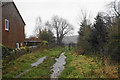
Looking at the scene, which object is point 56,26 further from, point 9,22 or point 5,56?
point 5,56

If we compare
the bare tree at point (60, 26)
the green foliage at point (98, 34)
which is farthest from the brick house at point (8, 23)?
the bare tree at point (60, 26)

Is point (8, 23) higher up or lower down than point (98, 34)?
higher up

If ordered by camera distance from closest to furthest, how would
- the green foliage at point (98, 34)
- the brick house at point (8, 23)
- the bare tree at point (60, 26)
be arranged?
the brick house at point (8, 23), the green foliage at point (98, 34), the bare tree at point (60, 26)

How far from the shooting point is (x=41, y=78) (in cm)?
702

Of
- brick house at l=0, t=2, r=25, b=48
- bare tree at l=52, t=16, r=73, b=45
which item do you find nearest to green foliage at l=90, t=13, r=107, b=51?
brick house at l=0, t=2, r=25, b=48

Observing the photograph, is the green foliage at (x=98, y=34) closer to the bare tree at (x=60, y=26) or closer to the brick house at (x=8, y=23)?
the brick house at (x=8, y=23)

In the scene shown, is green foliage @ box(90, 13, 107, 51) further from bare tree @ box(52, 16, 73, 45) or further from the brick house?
bare tree @ box(52, 16, 73, 45)

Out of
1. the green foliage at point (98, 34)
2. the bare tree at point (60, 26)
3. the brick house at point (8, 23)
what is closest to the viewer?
the brick house at point (8, 23)

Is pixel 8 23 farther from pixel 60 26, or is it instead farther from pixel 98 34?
pixel 60 26

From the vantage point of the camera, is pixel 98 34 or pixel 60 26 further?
pixel 60 26

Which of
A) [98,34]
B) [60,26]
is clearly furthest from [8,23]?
[60,26]

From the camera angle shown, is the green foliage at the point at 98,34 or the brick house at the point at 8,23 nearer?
the brick house at the point at 8,23

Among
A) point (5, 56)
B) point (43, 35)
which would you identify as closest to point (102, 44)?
point (5, 56)

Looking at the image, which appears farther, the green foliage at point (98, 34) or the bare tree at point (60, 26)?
the bare tree at point (60, 26)
